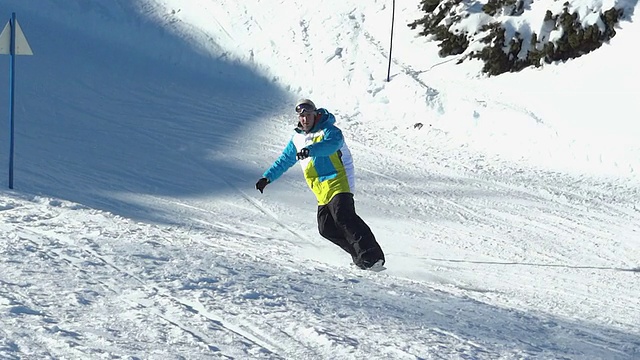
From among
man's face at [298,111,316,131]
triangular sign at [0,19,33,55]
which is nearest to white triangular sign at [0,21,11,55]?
triangular sign at [0,19,33,55]

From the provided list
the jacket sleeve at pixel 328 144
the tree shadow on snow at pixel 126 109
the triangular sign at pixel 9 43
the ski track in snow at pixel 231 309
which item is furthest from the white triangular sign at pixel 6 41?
the jacket sleeve at pixel 328 144

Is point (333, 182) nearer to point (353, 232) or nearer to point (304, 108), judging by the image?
point (353, 232)

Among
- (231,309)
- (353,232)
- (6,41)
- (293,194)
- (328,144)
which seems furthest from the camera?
(293,194)

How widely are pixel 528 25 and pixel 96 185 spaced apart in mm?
8840

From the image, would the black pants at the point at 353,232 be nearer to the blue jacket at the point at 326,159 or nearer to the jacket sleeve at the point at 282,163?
the blue jacket at the point at 326,159

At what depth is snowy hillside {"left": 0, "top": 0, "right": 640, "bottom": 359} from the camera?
18.4ft

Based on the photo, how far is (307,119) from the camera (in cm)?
772

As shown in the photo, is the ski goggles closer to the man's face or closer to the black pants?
the man's face

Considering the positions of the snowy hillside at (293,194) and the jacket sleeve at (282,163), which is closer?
the snowy hillside at (293,194)

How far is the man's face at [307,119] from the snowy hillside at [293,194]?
1.18 metres

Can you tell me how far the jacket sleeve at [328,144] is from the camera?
24.9 feet

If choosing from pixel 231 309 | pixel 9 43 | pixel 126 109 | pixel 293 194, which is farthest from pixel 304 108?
pixel 126 109

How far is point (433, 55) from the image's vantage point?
18.0 metres

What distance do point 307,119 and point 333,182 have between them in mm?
626
